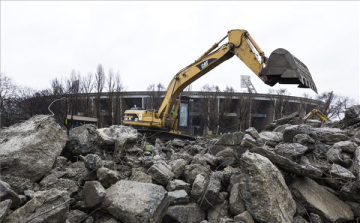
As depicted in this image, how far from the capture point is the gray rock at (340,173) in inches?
131

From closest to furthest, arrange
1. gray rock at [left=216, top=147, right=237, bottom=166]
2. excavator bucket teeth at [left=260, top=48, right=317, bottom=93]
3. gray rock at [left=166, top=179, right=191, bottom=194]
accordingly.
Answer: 1. gray rock at [left=166, top=179, right=191, bottom=194]
2. gray rock at [left=216, top=147, right=237, bottom=166]
3. excavator bucket teeth at [left=260, top=48, right=317, bottom=93]

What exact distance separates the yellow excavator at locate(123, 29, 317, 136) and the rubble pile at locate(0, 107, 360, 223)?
2.22 meters

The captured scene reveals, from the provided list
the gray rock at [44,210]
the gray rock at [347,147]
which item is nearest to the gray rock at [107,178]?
the gray rock at [44,210]

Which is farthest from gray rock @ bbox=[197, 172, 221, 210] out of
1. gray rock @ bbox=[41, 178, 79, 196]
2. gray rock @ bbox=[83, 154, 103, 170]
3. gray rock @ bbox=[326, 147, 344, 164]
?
gray rock @ bbox=[326, 147, 344, 164]

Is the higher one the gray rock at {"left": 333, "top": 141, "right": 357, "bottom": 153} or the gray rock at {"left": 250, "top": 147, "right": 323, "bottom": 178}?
the gray rock at {"left": 333, "top": 141, "right": 357, "bottom": 153}

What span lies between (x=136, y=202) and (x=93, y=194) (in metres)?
0.49

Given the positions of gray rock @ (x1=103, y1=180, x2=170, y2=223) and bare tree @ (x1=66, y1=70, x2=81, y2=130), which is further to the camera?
bare tree @ (x1=66, y1=70, x2=81, y2=130)

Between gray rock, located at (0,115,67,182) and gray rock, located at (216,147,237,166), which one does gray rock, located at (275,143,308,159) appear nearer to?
gray rock, located at (216,147,237,166)

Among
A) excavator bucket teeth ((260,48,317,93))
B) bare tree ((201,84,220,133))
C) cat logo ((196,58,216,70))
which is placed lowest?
bare tree ((201,84,220,133))

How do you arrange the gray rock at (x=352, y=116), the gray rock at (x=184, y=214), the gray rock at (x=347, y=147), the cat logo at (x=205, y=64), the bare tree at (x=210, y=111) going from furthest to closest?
the bare tree at (x=210, y=111) → the cat logo at (x=205, y=64) → the gray rock at (x=352, y=116) → the gray rock at (x=347, y=147) → the gray rock at (x=184, y=214)

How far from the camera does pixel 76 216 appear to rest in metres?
2.54

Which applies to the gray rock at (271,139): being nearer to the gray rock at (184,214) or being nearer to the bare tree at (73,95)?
the gray rock at (184,214)

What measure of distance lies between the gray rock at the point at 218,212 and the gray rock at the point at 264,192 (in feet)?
0.90

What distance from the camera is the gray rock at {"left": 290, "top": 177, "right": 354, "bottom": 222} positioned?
10.0 ft
